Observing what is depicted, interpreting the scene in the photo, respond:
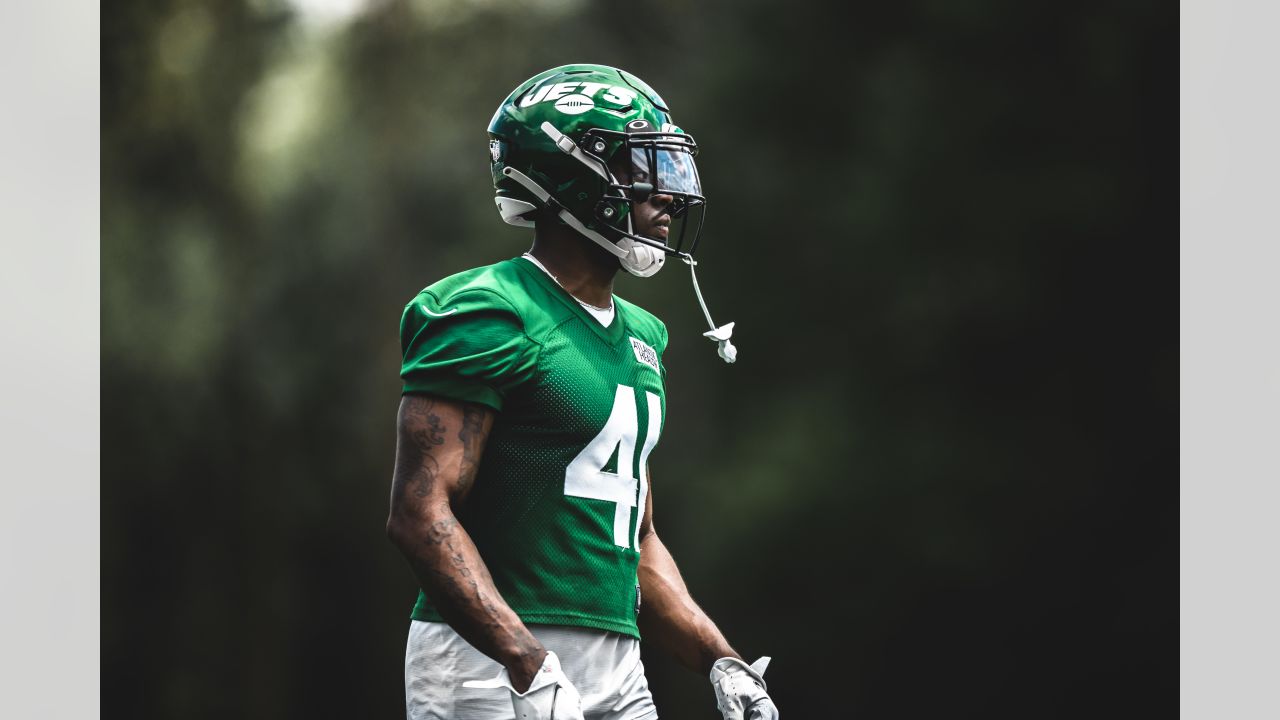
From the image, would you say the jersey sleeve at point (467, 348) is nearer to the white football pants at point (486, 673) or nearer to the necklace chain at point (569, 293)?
the necklace chain at point (569, 293)

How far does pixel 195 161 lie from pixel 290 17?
2.54ft

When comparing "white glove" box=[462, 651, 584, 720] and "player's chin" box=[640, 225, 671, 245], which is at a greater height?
"player's chin" box=[640, 225, 671, 245]

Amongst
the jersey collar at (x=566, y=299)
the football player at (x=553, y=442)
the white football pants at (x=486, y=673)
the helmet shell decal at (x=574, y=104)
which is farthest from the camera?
the helmet shell decal at (x=574, y=104)

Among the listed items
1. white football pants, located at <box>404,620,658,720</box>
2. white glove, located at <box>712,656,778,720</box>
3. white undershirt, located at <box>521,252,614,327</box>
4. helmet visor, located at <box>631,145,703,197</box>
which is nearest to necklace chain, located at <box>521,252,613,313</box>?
white undershirt, located at <box>521,252,614,327</box>

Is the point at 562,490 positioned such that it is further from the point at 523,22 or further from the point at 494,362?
the point at 523,22

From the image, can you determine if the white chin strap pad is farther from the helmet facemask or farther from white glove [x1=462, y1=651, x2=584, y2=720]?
white glove [x1=462, y1=651, x2=584, y2=720]

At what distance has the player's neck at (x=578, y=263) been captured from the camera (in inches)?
93.7

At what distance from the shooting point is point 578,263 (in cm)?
239

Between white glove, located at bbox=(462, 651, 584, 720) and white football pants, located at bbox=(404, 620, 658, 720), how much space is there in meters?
0.17

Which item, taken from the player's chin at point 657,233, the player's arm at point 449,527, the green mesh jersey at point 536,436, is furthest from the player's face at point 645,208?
the player's arm at point 449,527

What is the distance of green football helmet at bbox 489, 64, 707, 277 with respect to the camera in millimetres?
2377

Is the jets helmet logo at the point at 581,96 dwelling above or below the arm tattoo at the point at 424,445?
above

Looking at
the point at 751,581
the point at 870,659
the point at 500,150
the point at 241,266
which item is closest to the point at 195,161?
the point at 241,266

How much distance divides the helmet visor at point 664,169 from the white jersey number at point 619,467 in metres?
0.37
